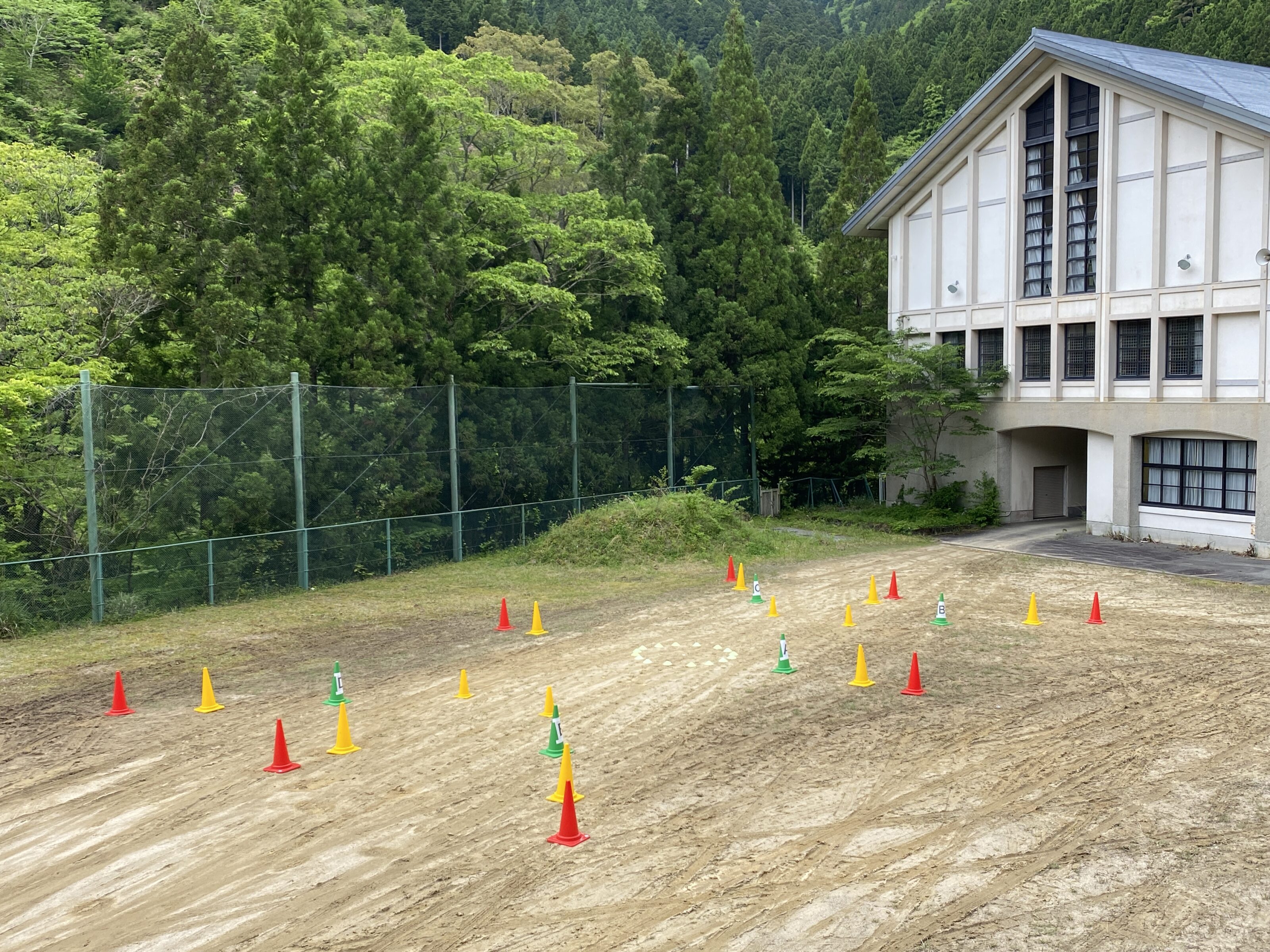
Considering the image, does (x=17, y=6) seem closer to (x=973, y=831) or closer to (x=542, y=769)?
(x=542, y=769)

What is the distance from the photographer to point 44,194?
2625 centimetres

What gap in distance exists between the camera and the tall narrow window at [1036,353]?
31.8m

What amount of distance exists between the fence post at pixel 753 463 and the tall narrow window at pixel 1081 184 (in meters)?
10.2

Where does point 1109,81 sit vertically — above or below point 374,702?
above

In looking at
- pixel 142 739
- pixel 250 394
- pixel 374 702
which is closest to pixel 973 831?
pixel 374 702

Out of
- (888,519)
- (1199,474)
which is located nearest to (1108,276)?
(1199,474)

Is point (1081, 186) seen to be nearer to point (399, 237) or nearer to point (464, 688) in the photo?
point (399, 237)

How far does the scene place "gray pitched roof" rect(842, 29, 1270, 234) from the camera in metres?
26.6

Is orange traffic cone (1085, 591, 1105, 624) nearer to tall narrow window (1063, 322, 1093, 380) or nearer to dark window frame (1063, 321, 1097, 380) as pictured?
dark window frame (1063, 321, 1097, 380)

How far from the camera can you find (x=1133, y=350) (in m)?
29.4

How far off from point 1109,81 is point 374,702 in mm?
26189

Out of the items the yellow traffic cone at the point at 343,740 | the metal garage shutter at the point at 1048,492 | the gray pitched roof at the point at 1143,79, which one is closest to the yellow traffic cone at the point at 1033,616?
the yellow traffic cone at the point at 343,740

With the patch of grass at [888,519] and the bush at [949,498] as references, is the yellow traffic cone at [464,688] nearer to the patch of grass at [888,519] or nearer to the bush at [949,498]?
the patch of grass at [888,519]

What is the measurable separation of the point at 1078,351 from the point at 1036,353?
1.43m
